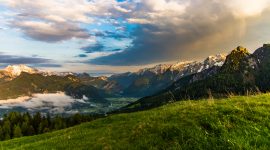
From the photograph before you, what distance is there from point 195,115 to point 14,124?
15205cm

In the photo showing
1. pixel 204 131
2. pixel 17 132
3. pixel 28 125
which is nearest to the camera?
pixel 204 131

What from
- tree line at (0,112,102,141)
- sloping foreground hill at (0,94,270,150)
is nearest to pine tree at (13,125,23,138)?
tree line at (0,112,102,141)

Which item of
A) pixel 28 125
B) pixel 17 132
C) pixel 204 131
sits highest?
pixel 204 131

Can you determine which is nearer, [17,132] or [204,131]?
[204,131]

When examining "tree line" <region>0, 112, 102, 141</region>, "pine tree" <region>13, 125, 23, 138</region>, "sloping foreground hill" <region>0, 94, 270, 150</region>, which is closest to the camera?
"sloping foreground hill" <region>0, 94, 270, 150</region>

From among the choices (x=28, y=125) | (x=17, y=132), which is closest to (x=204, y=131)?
(x=17, y=132)

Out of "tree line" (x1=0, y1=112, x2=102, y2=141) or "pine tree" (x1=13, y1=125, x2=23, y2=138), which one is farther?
"tree line" (x1=0, y1=112, x2=102, y2=141)

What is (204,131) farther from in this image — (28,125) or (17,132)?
(28,125)

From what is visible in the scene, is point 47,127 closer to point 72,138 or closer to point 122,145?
point 72,138

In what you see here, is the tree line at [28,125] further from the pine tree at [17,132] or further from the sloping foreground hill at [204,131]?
the sloping foreground hill at [204,131]

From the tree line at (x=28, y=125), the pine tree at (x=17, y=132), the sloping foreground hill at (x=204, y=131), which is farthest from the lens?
the tree line at (x=28, y=125)

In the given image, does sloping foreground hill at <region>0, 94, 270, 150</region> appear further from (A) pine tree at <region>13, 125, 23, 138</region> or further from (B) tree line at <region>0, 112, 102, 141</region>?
(B) tree line at <region>0, 112, 102, 141</region>

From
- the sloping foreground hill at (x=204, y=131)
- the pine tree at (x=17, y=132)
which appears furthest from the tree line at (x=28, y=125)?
the sloping foreground hill at (x=204, y=131)

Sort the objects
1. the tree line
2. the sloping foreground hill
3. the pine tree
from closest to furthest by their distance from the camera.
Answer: the sloping foreground hill, the pine tree, the tree line
